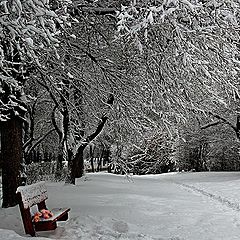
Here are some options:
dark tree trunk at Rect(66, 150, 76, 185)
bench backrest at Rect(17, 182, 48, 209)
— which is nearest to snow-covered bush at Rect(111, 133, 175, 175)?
dark tree trunk at Rect(66, 150, 76, 185)

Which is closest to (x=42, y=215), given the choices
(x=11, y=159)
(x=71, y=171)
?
(x=11, y=159)

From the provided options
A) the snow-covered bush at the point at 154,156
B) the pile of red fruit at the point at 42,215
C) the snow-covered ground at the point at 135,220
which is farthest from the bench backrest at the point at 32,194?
the snow-covered bush at the point at 154,156

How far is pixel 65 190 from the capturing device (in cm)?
1198

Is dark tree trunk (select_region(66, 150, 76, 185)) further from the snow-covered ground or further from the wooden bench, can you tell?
the wooden bench

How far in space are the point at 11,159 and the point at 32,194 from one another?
6.85 feet

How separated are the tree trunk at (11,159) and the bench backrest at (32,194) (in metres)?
1.32

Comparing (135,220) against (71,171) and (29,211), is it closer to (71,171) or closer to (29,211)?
(29,211)

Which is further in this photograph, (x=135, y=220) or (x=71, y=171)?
(x=71, y=171)

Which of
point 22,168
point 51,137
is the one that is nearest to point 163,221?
point 22,168

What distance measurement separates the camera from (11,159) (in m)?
8.31

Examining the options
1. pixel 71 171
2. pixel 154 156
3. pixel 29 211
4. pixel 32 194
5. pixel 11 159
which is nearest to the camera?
pixel 29 211

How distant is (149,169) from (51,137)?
45.7 ft

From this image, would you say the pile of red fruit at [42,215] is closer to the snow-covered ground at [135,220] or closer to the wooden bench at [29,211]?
the wooden bench at [29,211]

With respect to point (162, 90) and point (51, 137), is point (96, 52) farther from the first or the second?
point (51, 137)
